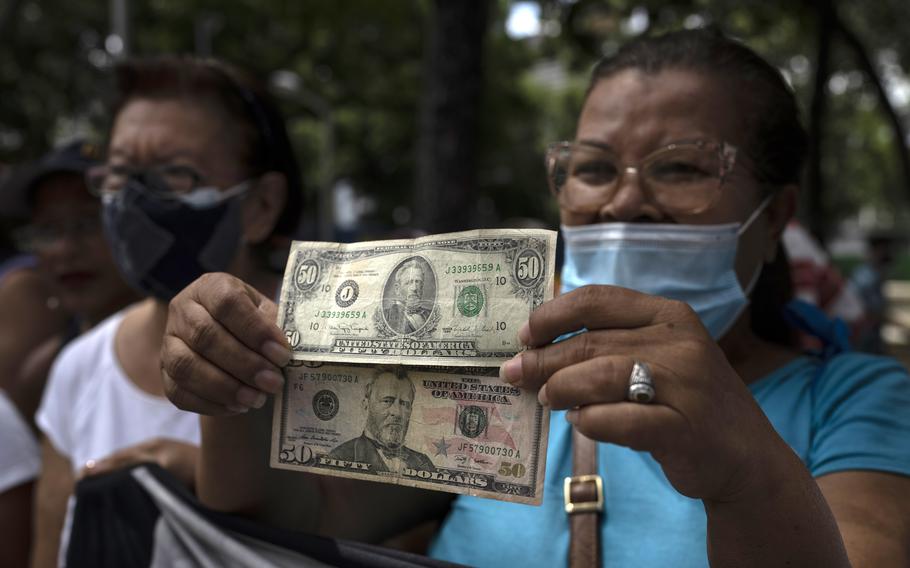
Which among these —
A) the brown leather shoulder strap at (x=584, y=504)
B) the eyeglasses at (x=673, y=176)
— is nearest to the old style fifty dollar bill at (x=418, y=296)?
the brown leather shoulder strap at (x=584, y=504)

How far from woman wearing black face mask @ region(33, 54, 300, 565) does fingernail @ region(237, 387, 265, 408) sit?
40.1 inches

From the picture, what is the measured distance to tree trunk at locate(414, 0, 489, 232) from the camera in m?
4.28

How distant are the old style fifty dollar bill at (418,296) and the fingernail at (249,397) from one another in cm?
10

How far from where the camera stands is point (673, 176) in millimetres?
1901

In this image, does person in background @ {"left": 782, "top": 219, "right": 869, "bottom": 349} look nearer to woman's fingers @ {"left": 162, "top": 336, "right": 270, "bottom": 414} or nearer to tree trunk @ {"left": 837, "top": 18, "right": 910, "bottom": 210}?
woman's fingers @ {"left": 162, "top": 336, "right": 270, "bottom": 414}

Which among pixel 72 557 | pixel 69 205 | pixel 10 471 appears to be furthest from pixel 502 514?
pixel 69 205

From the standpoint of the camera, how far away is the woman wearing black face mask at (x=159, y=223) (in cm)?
245

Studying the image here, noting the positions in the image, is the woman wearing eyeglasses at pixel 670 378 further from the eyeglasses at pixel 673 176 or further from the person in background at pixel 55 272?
the person in background at pixel 55 272

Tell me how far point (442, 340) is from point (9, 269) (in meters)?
3.14

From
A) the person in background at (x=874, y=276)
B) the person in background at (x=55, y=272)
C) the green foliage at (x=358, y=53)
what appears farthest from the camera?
the person in background at (x=874, y=276)

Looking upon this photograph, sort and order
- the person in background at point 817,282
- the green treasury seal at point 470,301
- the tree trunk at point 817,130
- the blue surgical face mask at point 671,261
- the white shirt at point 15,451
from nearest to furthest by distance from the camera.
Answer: the green treasury seal at point 470,301, the blue surgical face mask at point 671,261, the white shirt at point 15,451, the person in background at point 817,282, the tree trunk at point 817,130

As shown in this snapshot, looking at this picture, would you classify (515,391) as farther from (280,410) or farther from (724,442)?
(280,410)

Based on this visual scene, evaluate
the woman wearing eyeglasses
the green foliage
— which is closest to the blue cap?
the woman wearing eyeglasses

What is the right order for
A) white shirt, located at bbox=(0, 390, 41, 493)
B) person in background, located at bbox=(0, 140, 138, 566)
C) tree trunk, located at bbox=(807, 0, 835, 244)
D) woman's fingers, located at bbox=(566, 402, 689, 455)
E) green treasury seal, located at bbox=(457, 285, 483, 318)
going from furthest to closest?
tree trunk, located at bbox=(807, 0, 835, 244)
person in background, located at bbox=(0, 140, 138, 566)
white shirt, located at bbox=(0, 390, 41, 493)
green treasury seal, located at bbox=(457, 285, 483, 318)
woman's fingers, located at bbox=(566, 402, 689, 455)
